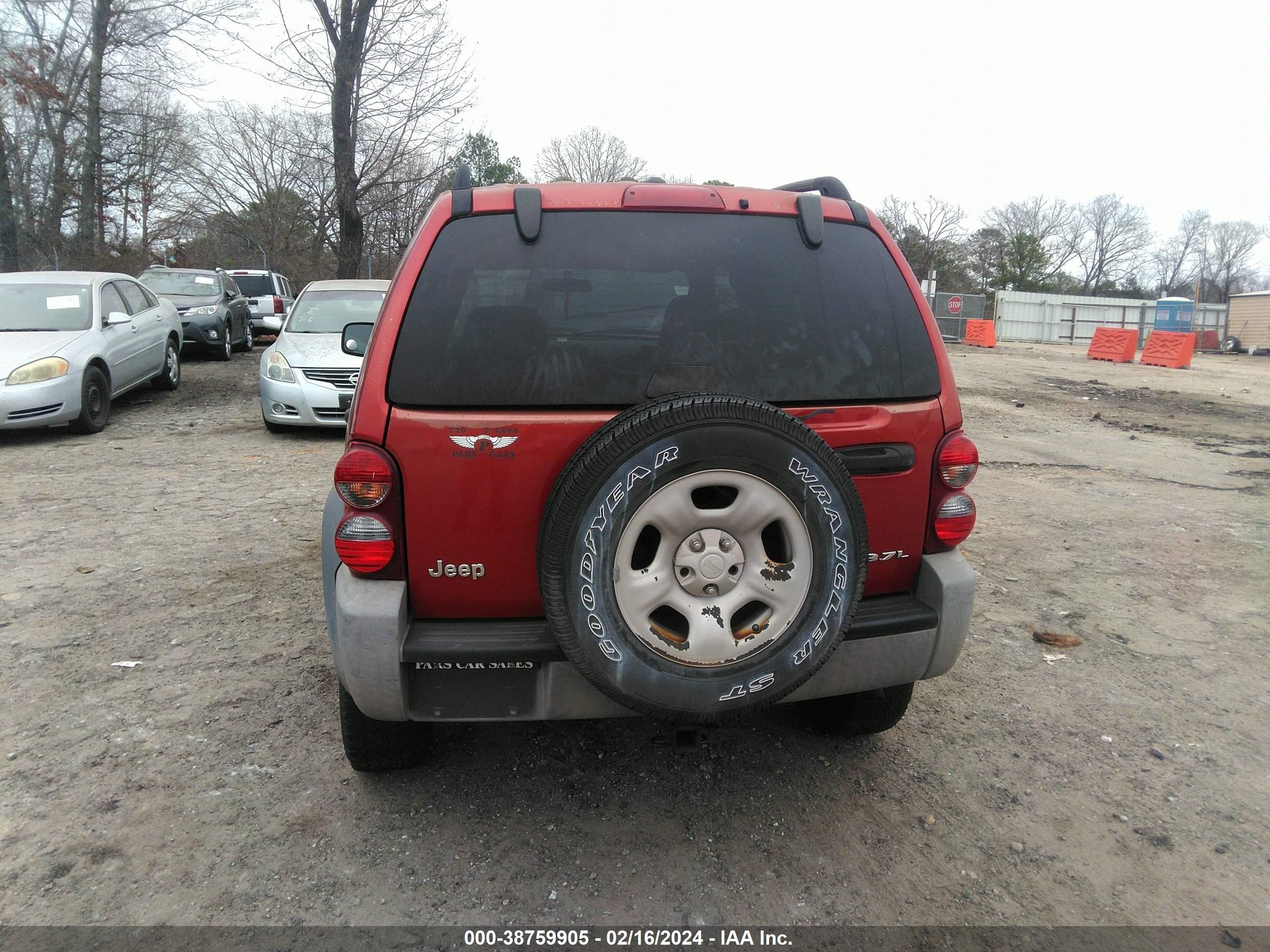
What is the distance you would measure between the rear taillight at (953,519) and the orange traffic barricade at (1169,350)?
79.7 feet

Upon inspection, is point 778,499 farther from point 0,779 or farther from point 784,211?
point 0,779

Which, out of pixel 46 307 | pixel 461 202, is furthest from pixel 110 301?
pixel 461 202

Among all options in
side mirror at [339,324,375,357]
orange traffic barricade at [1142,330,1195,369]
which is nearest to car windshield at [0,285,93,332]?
side mirror at [339,324,375,357]

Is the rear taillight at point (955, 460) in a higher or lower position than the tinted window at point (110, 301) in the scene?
lower

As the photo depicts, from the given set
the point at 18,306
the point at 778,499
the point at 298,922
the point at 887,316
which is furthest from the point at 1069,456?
the point at 18,306

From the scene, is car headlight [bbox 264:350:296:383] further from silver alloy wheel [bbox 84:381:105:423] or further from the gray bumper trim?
the gray bumper trim

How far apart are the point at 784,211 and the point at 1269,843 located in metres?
2.60

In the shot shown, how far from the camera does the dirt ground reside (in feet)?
7.90

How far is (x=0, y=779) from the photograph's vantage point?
9.53 feet

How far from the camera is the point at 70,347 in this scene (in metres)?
8.83

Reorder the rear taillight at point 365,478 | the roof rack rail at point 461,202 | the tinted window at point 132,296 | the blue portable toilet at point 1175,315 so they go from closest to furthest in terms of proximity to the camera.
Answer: the rear taillight at point 365,478 → the roof rack rail at point 461,202 → the tinted window at point 132,296 → the blue portable toilet at point 1175,315

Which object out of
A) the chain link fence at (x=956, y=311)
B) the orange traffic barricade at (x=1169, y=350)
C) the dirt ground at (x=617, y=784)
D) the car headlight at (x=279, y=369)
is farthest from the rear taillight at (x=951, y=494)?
the chain link fence at (x=956, y=311)

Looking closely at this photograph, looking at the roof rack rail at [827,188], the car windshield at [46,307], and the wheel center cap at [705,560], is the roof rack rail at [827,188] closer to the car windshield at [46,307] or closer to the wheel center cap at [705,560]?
the wheel center cap at [705,560]

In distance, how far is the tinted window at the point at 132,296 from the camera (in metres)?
10.5
